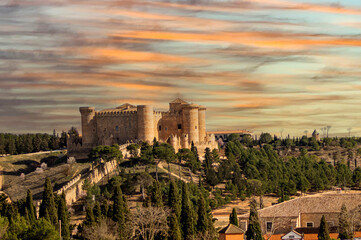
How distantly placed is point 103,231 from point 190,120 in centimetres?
3701

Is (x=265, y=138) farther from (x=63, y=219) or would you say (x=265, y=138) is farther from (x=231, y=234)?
(x=63, y=219)

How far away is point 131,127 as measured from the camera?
80.9 metres

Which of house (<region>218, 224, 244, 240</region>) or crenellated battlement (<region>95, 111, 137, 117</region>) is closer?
house (<region>218, 224, 244, 240</region>)

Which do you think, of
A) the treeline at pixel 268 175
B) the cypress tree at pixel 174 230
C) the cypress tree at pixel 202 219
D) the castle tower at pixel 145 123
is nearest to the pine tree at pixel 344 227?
the cypress tree at pixel 202 219

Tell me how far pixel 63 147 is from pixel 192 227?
67.4 metres

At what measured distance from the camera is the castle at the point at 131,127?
80.7m

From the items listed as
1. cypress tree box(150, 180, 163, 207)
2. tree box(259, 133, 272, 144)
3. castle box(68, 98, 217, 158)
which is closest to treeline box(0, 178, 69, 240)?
cypress tree box(150, 180, 163, 207)

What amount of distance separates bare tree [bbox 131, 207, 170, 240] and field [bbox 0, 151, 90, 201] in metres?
19.7

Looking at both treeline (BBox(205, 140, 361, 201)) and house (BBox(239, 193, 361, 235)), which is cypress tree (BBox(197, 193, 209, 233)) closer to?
house (BBox(239, 193, 361, 235))

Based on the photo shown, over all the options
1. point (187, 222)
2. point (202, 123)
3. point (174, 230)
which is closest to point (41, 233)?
point (174, 230)

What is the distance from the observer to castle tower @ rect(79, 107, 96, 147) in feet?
270

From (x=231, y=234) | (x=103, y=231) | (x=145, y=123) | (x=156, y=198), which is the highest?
(x=145, y=123)

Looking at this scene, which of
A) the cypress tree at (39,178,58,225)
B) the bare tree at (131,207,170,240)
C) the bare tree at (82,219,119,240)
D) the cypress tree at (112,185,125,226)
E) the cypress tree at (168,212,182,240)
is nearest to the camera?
the cypress tree at (168,212,182,240)

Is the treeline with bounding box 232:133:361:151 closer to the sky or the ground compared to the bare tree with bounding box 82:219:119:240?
closer to the sky
